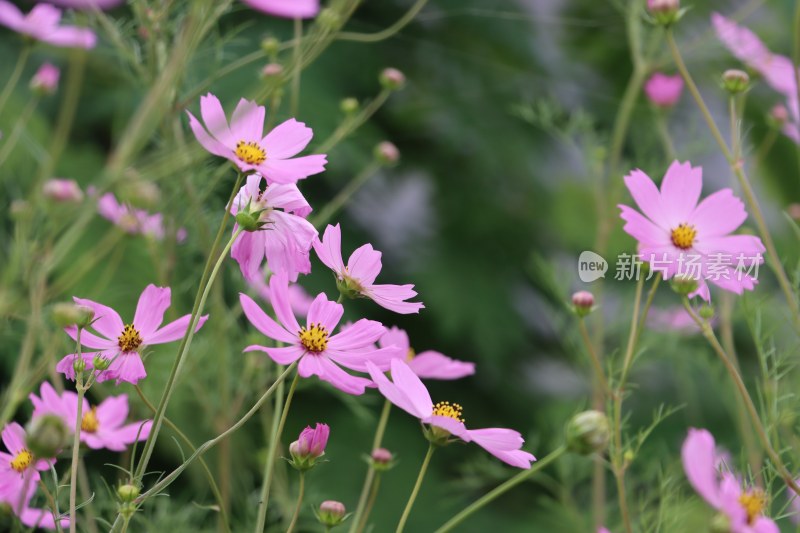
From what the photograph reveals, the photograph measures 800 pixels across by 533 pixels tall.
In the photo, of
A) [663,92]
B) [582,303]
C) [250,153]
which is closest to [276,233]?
[250,153]

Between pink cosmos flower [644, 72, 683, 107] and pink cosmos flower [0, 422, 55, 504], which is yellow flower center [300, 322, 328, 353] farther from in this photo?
pink cosmos flower [644, 72, 683, 107]

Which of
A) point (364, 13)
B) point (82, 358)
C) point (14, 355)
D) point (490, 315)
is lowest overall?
point (14, 355)

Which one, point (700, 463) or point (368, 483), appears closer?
point (700, 463)

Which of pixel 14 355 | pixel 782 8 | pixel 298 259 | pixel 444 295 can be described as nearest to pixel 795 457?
pixel 298 259

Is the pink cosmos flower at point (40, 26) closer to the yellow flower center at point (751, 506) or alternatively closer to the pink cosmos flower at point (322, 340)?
the pink cosmos flower at point (322, 340)

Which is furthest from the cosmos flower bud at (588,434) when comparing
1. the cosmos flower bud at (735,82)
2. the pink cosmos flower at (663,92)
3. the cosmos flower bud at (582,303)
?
the pink cosmos flower at (663,92)

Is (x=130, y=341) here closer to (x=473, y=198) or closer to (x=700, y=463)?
(x=700, y=463)

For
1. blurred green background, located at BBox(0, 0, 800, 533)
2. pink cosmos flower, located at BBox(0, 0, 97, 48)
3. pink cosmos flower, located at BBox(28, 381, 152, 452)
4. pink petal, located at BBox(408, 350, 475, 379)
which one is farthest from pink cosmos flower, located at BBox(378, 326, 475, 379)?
blurred green background, located at BBox(0, 0, 800, 533)

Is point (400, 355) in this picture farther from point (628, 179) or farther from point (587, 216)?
point (587, 216)
